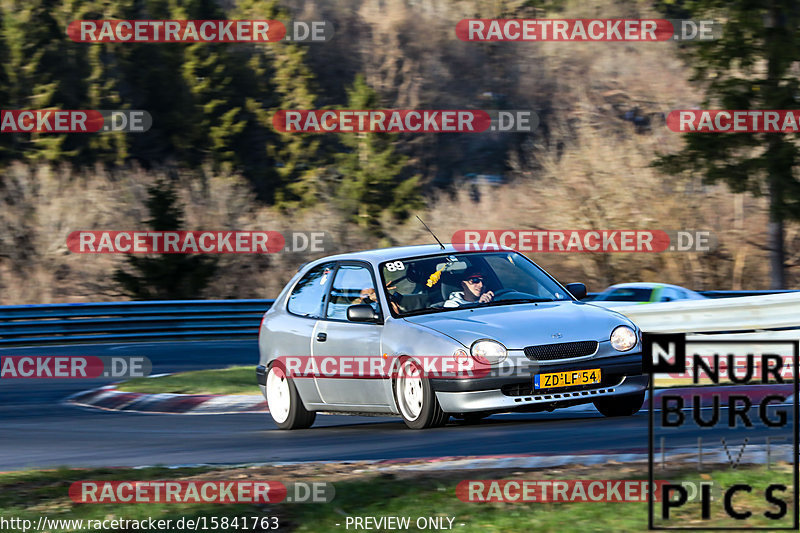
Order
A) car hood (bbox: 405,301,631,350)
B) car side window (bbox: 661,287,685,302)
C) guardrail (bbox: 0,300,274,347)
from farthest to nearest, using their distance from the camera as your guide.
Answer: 1. guardrail (bbox: 0,300,274,347)
2. car side window (bbox: 661,287,685,302)
3. car hood (bbox: 405,301,631,350)

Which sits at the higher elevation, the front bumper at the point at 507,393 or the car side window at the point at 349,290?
the car side window at the point at 349,290

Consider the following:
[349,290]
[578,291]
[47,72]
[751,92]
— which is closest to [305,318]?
[349,290]

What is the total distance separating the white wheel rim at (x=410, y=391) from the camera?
32.0ft

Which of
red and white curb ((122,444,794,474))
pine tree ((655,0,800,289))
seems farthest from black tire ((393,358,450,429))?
pine tree ((655,0,800,289))

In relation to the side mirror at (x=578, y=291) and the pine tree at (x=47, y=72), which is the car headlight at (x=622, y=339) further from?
the pine tree at (x=47, y=72)

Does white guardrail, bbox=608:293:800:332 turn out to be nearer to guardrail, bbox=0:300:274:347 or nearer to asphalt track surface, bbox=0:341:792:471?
asphalt track surface, bbox=0:341:792:471

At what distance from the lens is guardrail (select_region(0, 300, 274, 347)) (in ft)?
85.8

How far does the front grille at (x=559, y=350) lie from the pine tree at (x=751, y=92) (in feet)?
73.4

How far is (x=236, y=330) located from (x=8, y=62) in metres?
34.3

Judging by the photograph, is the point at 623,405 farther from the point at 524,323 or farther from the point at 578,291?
the point at 524,323

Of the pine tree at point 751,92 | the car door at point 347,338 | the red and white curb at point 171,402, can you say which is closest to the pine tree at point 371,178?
the pine tree at point 751,92

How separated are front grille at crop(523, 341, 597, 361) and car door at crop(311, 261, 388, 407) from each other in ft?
4.42

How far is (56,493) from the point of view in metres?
7.74

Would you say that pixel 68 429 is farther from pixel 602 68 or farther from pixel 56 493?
pixel 602 68
